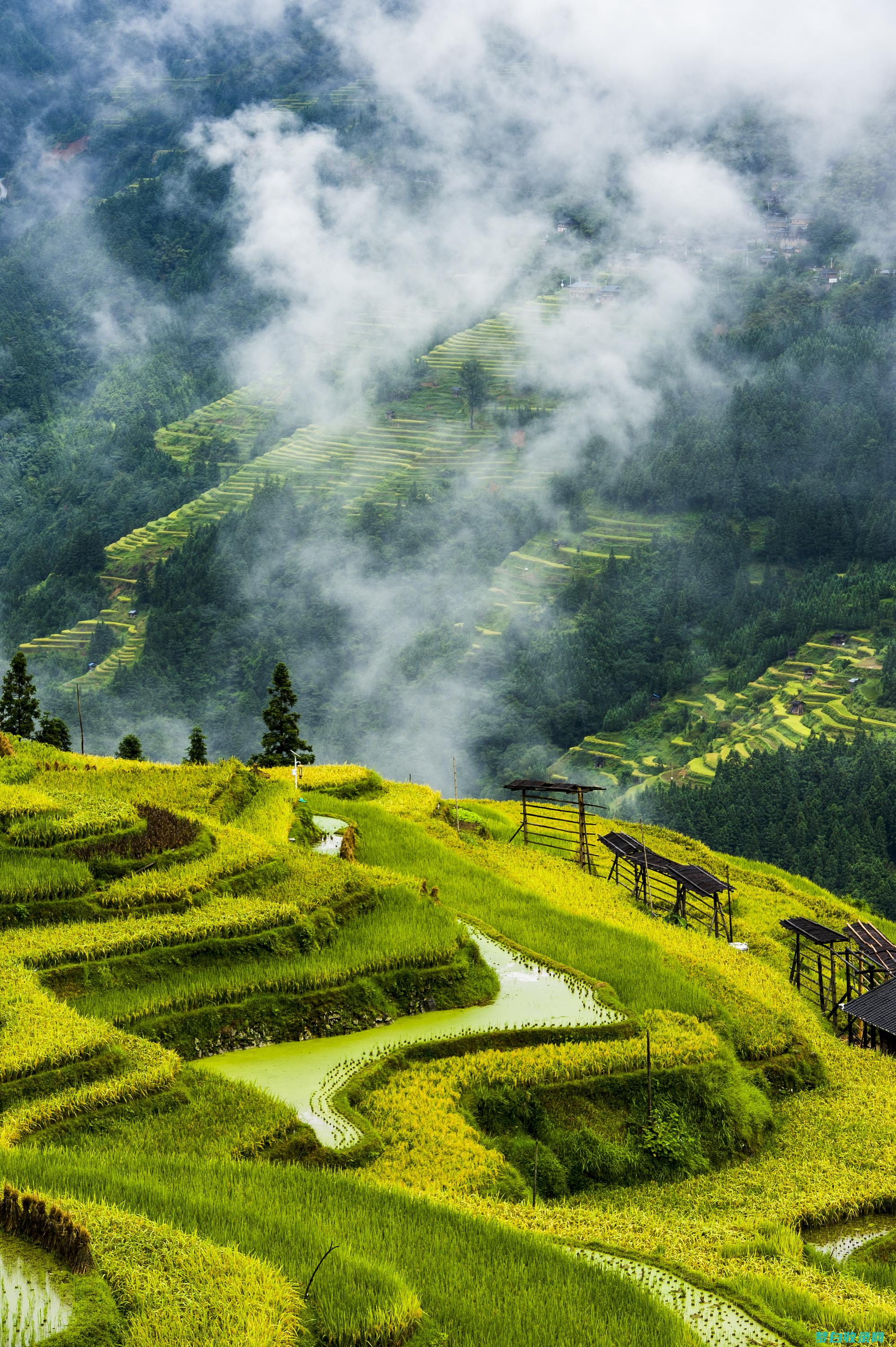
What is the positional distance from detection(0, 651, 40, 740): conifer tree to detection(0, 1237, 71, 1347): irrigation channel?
1055 inches

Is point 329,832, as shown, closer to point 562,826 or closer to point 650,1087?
point 650,1087

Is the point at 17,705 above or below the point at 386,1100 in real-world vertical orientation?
above

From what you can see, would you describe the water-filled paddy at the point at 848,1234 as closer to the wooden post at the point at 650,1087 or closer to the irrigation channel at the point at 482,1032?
the wooden post at the point at 650,1087

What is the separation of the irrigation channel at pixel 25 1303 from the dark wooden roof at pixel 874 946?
17405 mm

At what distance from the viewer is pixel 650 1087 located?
Answer: 1487 centimetres

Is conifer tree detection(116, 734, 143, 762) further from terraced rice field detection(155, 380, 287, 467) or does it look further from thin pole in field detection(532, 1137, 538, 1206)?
terraced rice field detection(155, 380, 287, 467)

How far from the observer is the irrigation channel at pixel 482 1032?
985 cm

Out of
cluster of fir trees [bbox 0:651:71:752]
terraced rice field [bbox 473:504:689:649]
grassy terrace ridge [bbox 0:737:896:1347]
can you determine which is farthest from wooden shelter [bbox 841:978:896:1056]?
terraced rice field [bbox 473:504:689:649]

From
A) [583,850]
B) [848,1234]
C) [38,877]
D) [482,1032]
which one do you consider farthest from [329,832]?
[848,1234]

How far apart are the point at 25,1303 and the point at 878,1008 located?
15.1 m

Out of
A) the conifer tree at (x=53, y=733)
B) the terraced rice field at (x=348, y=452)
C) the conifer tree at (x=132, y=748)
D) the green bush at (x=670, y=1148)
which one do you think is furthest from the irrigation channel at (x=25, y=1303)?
the terraced rice field at (x=348, y=452)

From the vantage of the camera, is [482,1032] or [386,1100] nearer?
[386,1100]

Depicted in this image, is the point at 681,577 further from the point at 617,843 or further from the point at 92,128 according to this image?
the point at 92,128

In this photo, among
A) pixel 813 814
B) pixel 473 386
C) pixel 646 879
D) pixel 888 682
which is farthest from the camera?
pixel 473 386
